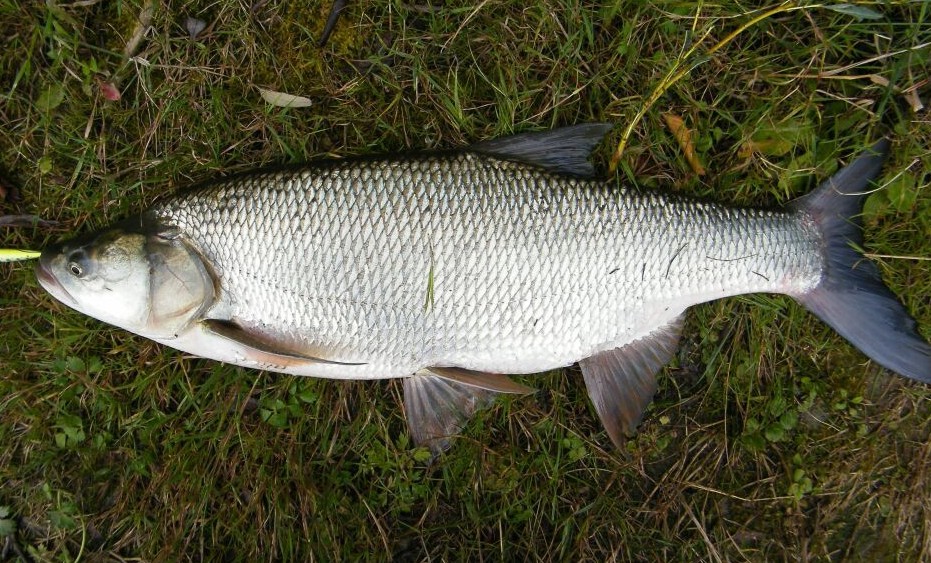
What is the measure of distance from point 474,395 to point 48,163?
77.9 inches

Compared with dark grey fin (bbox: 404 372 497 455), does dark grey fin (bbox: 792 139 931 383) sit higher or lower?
higher

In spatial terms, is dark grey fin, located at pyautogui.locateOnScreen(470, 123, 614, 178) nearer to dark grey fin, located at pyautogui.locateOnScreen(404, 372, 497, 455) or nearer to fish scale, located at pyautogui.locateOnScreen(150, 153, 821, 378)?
fish scale, located at pyautogui.locateOnScreen(150, 153, 821, 378)

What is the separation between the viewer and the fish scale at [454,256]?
1.80 meters

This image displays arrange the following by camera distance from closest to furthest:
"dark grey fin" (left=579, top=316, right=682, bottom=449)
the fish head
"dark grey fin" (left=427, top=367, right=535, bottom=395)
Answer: the fish head, "dark grey fin" (left=427, top=367, right=535, bottom=395), "dark grey fin" (left=579, top=316, right=682, bottom=449)

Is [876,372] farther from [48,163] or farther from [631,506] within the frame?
[48,163]

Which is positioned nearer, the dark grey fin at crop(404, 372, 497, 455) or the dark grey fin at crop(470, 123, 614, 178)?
the dark grey fin at crop(470, 123, 614, 178)

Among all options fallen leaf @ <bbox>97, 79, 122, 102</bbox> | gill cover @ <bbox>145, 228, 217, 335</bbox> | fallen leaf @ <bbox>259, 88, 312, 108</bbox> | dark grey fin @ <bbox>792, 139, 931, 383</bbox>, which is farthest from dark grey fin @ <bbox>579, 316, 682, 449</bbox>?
fallen leaf @ <bbox>97, 79, 122, 102</bbox>

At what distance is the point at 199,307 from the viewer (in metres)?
1.82

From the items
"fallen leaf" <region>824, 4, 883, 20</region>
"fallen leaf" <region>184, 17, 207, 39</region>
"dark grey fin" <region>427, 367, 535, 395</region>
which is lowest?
"dark grey fin" <region>427, 367, 535, 395</region>

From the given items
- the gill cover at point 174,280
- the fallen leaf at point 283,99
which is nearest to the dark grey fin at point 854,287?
the fallen leaf at point 283,99

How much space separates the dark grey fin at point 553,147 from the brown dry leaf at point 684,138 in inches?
14.1

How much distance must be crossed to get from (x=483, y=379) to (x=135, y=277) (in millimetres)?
1263

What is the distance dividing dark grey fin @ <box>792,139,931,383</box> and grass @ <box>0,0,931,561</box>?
0.12 metres

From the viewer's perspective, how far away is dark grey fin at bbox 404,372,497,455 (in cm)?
205
